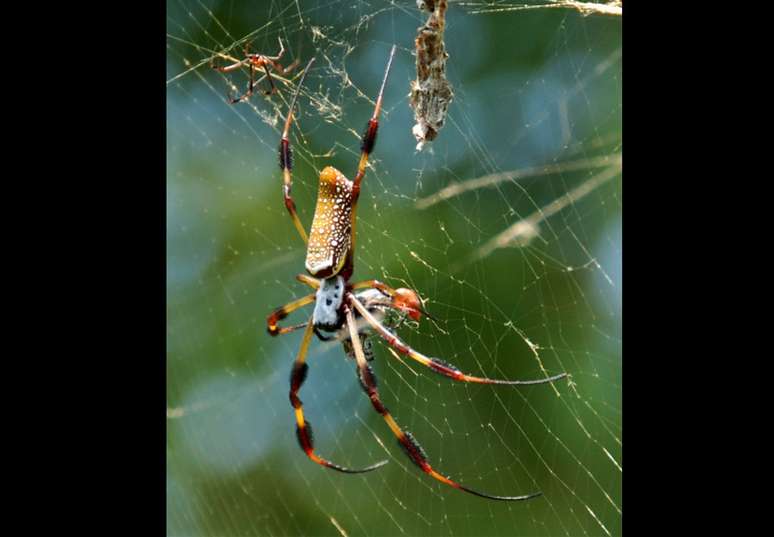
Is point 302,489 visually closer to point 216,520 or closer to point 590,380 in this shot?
point 216,520

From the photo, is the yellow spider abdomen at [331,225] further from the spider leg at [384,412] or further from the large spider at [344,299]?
the spider leg at [384,412]

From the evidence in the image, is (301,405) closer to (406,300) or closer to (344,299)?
(344,299)

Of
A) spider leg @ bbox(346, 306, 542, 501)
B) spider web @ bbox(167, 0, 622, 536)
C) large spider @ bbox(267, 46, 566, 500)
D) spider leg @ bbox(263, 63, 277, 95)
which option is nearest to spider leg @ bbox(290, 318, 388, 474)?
large spider @ bbox(267, 46, 566, 500)

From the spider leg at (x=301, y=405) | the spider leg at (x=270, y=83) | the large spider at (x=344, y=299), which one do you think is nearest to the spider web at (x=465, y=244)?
the spider leg at (x=270, y=83)

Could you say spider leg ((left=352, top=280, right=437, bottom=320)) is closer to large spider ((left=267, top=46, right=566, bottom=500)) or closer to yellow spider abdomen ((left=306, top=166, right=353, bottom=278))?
large spider ((left=267, top=46, right=566, bottom=500))

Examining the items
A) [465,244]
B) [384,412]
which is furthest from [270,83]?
[384,412]
